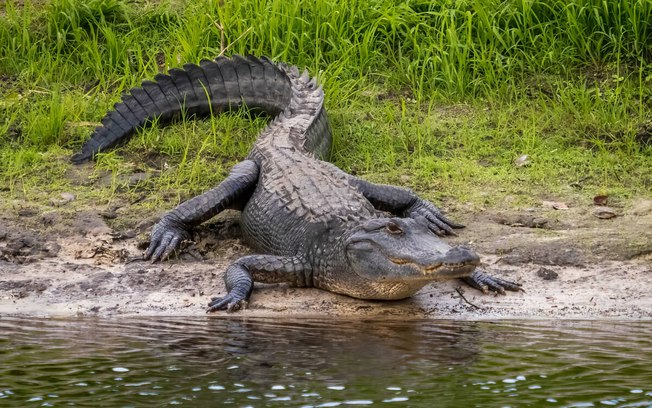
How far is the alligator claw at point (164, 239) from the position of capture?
18.9 ft

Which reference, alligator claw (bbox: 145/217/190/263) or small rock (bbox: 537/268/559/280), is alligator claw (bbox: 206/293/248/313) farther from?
small rock (bbox: 537/268/559/280)

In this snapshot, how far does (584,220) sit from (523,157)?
0.93 meters

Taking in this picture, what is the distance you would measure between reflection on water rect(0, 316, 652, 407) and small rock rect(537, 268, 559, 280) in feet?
1.91

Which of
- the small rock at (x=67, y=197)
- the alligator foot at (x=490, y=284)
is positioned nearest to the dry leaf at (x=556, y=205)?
the alligator foot at (x=490, y=284)

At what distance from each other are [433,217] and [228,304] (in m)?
1.54

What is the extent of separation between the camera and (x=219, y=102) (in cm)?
744

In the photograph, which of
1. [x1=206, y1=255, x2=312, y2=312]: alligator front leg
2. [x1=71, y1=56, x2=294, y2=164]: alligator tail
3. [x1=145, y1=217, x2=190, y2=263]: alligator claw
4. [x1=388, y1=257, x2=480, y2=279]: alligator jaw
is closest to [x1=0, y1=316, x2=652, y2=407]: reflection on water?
[x1=388, y1=257, x2=480, y2=279]: alligator jaw

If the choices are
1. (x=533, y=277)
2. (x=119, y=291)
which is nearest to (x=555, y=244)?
(x=533, y=277)

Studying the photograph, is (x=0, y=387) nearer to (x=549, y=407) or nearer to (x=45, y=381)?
(x=45, y=381)

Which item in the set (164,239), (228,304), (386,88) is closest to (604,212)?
(386,88)

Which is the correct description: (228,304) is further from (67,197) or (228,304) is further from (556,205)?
(556,205)

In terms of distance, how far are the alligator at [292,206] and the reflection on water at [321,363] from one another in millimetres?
306

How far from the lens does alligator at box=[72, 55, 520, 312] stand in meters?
5.05

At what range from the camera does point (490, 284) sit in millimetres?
5309
